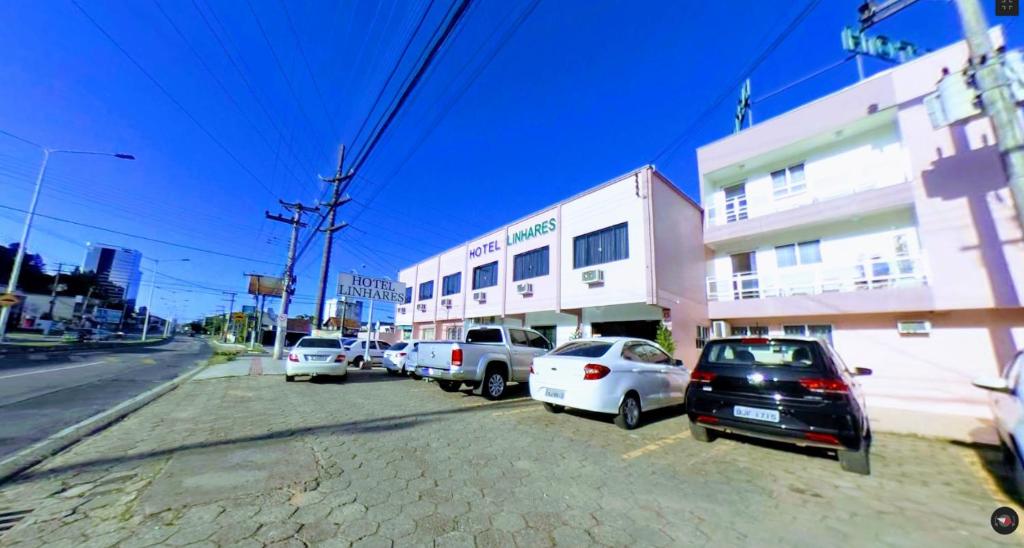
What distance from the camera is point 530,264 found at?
61.2ft

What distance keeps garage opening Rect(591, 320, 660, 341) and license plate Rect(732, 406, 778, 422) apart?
9343 mm

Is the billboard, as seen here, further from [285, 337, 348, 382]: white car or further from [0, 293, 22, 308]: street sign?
[285, 337, 348, 382]: white car

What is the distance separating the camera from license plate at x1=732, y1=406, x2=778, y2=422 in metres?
4.71

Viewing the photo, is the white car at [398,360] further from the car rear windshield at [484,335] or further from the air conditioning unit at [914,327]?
the air conditioning unit at [914,327]

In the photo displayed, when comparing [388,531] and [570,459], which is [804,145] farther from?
[388,531]

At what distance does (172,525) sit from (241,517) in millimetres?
425

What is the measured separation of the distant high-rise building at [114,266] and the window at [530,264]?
6702 centimetres

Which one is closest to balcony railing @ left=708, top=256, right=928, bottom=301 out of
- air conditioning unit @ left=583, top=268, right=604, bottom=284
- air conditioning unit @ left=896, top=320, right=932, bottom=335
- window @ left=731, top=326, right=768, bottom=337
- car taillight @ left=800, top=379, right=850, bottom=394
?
air conditioning unit @ left=896, top=320, right=932, bottom=335

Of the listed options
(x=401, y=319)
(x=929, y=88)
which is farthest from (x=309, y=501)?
(x=401, y=319)

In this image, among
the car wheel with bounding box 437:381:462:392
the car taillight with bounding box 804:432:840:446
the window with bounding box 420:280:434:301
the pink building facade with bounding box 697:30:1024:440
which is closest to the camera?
the car taillight with bounding box 804:432:840:446

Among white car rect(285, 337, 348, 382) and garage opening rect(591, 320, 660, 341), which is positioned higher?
garage opening rect(591, 320, 660, 341)

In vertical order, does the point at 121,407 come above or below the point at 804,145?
below

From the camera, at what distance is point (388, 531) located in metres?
2.77

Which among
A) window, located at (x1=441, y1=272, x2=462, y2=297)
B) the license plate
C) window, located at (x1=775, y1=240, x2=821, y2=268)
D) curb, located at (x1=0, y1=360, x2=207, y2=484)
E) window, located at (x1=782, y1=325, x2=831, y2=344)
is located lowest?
curb, located at (x1=0, y1=360, x2=207, y2=484)
